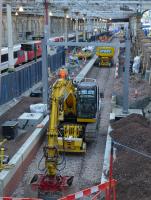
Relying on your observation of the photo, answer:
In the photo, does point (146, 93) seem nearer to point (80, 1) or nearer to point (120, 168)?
point (80, 1)

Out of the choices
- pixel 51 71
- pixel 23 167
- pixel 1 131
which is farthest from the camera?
pixel 51 71

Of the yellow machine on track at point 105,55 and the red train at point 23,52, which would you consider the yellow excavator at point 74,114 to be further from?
the yellow machine on track at point 105,55

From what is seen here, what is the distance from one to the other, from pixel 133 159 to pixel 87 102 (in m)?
4.23

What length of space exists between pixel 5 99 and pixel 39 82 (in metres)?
7.72

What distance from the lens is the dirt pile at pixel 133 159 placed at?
11.0 metres

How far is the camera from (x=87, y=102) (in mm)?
16797

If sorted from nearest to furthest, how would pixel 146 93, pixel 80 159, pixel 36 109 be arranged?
pixel 80 159
pixel 36 109
pixel 146 93

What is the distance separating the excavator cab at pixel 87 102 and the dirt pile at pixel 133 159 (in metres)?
1.14

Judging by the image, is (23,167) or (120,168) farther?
(23,167)

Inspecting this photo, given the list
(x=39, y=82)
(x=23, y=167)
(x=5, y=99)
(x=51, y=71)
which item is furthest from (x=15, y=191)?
(x=51, y=71)

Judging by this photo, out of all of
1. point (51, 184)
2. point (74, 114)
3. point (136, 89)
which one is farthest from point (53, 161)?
point (136, 89)

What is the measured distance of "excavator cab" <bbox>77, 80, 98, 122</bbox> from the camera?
16.8 metres

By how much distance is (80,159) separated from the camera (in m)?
15.9

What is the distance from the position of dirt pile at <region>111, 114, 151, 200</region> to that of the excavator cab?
1141 mm
